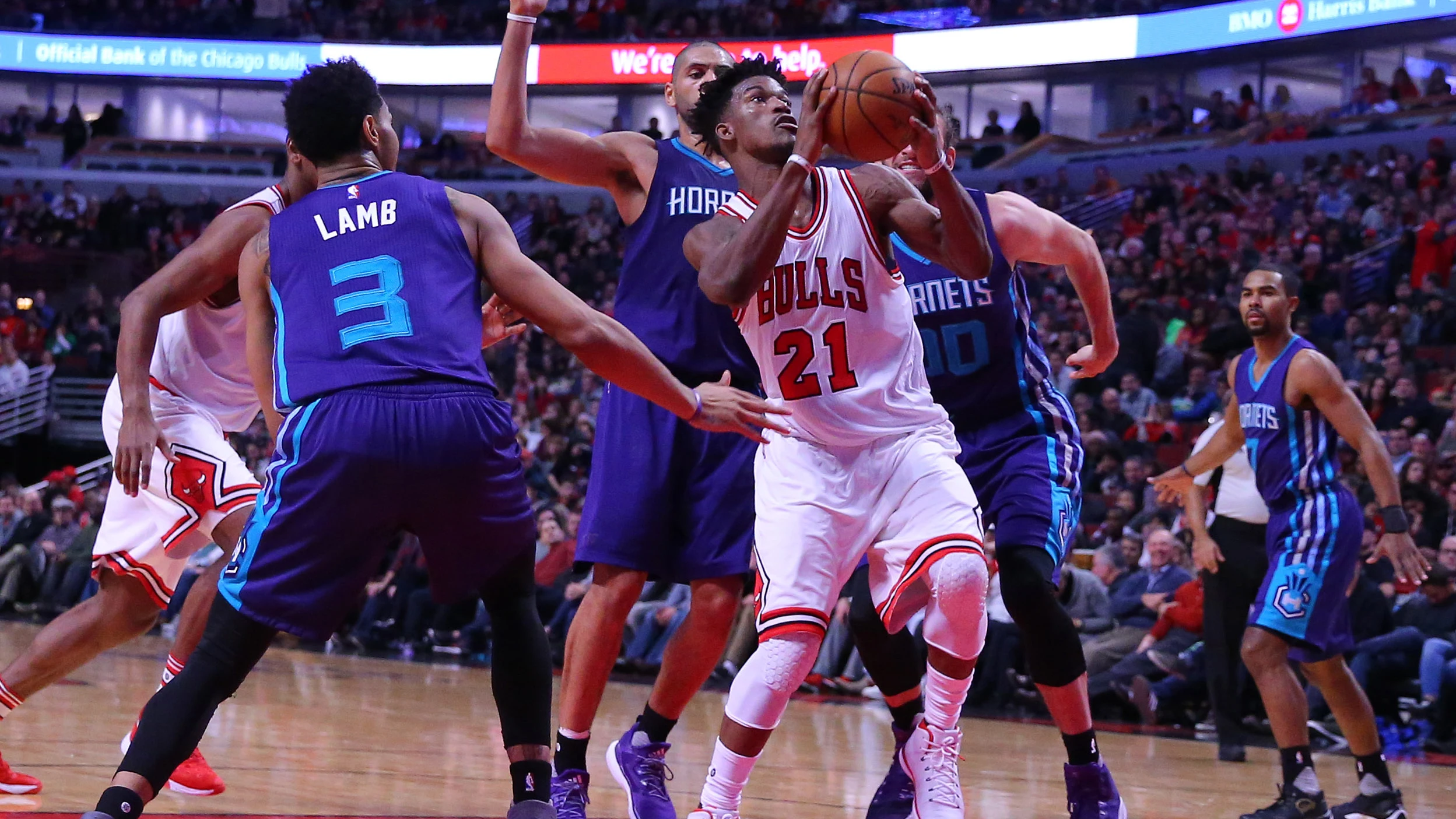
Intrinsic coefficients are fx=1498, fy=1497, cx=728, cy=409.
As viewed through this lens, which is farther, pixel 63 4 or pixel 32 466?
Result: pixel 63 4

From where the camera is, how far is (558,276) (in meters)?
23.2

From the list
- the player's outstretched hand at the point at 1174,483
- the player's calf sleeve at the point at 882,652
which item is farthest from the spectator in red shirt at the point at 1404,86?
the player's calf sleeve at the point at 882,652

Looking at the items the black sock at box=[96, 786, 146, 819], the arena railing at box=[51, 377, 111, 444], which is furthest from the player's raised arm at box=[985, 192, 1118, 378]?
the arena railing at box=[51, 377, 111, 444]

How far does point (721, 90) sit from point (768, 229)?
773 millimetres

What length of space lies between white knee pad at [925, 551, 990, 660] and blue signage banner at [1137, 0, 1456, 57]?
2062 centimetres

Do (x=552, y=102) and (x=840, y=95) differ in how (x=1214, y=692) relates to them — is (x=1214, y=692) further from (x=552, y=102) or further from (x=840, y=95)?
(x=552, y=102)

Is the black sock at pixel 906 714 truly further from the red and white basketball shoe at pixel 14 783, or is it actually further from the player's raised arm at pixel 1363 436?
the red and white basketball shoe at pixel 14 783

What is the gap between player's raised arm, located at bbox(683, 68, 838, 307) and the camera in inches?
149

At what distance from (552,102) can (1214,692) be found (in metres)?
26.1

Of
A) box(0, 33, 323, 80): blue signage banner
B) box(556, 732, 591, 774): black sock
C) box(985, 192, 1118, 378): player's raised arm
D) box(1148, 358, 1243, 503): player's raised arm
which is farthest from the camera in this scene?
box(0, 33, 323, 80): blue signage banner

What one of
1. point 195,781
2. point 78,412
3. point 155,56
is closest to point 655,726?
point 195,781

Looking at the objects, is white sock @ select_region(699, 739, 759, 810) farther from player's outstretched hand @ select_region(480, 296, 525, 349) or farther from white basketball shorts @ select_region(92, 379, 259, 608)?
white basketball shorts @ select_region(92, 379, 259, 608)

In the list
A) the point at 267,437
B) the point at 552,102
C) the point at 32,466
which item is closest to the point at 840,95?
the point at 267,437

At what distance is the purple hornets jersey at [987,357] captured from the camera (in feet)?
15.9
